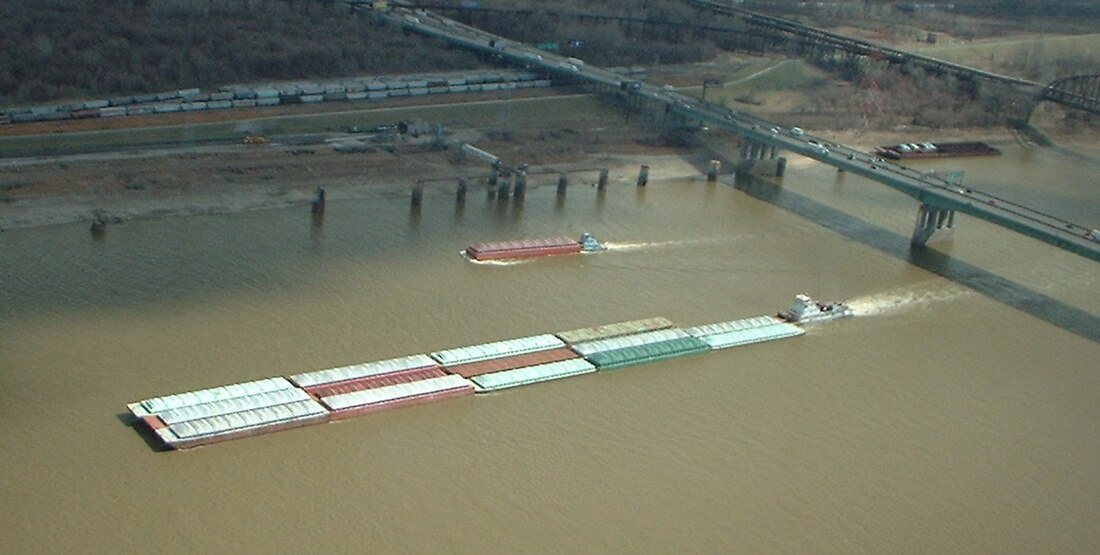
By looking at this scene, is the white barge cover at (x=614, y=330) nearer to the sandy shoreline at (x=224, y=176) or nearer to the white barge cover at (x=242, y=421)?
the white barge cover at (x=242, y=421)

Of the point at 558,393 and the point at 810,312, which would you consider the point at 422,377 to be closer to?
the point at 558,393

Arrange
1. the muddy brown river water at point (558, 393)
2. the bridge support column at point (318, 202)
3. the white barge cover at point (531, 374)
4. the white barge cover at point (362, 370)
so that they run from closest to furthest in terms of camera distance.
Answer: the muddy brown river water at point (558, 393) → the white barge cover at point (362, 370) → the white barge cover at point (531, 374) → the bridge support column at point (318, 202)

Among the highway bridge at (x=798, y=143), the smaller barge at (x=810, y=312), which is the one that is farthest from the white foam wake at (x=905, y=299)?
the highway bridge at (x=798, y=143)

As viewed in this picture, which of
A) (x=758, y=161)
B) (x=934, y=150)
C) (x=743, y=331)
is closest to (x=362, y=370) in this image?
(x=743, y=331)

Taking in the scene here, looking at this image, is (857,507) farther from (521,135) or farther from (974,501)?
(521,135)

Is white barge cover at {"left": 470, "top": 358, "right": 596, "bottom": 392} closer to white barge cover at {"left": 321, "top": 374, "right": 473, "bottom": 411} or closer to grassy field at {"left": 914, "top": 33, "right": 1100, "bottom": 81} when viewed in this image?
white barge cover at {"left": 321, "top": 374, "right": 473, "bottom": 411}

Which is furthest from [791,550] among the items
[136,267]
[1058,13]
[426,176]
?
[1058,13]
